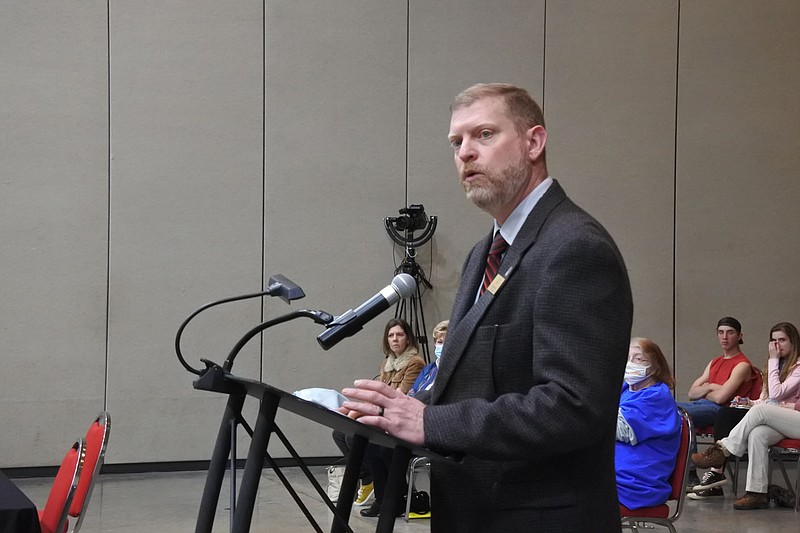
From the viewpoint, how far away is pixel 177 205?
7410mm

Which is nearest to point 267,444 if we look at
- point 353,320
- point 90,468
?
point 353,320

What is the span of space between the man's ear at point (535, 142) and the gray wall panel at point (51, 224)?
5974mm

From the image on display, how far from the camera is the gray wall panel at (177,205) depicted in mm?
7277

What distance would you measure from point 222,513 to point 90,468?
251cm

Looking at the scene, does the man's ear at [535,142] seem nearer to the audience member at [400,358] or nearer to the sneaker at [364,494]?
the sneaker at [364,494]

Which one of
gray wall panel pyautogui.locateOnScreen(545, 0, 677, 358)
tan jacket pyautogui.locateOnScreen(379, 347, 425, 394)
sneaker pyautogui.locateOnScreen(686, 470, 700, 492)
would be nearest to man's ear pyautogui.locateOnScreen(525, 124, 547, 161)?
tan jacket pyautogui.locateOnScreen(379, 347, 425, 394)

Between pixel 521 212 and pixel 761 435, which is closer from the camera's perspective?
pixel 521 212

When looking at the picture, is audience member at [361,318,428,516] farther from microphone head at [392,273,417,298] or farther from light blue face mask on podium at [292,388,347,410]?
light blue face mask on podium at [292,388,347,410]

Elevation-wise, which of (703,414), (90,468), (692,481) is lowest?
(692,481)

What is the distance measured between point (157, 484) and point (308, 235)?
223 cm

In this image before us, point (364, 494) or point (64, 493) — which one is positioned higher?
point (64, 493)

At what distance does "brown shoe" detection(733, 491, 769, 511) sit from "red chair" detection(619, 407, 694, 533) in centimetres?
199

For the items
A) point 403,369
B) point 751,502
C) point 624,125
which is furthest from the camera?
point 624,125

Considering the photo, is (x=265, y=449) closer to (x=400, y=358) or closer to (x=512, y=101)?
(x=512, y=101)
